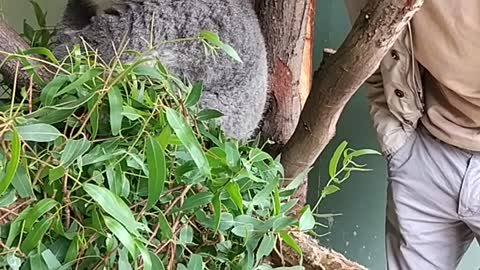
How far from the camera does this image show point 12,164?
1.99 ft

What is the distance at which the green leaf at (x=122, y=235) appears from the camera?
2.04ft

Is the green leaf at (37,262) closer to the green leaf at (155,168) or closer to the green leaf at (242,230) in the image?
the green leaf at (155,168)

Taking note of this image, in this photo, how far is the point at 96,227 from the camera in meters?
0.67

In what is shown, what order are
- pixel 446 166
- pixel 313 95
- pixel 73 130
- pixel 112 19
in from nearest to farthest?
pixel 73 130
pixel 112 19
pixel 313 95
pixel 446 166

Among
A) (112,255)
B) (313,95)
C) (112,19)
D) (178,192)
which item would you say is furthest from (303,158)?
(112,255)

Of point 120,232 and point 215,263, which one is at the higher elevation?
point 120,232

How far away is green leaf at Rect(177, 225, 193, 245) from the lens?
75 cm

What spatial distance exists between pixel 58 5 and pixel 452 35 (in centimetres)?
76

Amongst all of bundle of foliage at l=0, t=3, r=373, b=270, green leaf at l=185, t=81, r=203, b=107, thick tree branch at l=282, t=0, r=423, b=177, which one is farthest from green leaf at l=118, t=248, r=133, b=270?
thick tree branch at l=282, t=0, r=423, b=177

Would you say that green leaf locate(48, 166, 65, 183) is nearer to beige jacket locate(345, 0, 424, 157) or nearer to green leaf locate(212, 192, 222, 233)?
green leaf locate(212, 192, 222, 233)

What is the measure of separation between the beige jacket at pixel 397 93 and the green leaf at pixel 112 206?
3.19 ft

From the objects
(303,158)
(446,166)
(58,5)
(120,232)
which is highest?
(120,232)

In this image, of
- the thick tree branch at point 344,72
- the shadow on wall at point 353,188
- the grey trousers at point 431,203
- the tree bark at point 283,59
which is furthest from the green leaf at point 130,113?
the shadow on wall at point 353,188

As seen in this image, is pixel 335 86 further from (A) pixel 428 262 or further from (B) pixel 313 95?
(A) pixel 428 262
